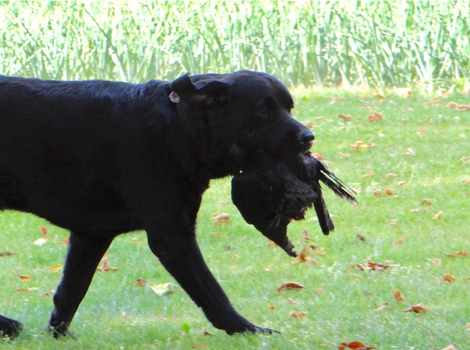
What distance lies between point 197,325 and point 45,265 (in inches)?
77.2

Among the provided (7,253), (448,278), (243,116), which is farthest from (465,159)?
(243,116)

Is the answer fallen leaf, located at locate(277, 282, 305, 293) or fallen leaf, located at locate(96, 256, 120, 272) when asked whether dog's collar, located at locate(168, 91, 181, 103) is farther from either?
fallen leaf, located at locate(96, 256, 120, 272)

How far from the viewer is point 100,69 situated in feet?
34.8

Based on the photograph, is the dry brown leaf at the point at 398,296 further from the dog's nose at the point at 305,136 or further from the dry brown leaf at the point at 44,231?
the dry brown leaf at the point at 44,231

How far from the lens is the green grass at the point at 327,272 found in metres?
3.94

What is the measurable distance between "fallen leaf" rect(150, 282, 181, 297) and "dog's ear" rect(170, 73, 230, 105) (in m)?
1.85

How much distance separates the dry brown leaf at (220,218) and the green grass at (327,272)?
49 mm

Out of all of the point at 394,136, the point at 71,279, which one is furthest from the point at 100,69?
the point at 71,279

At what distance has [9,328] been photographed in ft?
13.0

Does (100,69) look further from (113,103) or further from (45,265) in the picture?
(113,103)

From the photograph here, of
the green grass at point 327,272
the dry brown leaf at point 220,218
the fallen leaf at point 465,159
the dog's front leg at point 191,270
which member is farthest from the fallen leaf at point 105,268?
the fallen leaf at point 465,159

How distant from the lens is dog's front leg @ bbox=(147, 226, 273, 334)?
362cm

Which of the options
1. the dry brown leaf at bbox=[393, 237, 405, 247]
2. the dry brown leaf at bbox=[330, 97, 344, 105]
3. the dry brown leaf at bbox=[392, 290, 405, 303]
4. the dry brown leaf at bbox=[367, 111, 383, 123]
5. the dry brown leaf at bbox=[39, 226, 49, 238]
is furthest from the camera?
the dry brown leaf at bbox=[330, 97, 344, 105]

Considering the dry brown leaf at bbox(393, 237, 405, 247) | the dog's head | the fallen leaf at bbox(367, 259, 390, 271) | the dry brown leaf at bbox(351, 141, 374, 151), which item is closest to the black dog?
the dog's head
